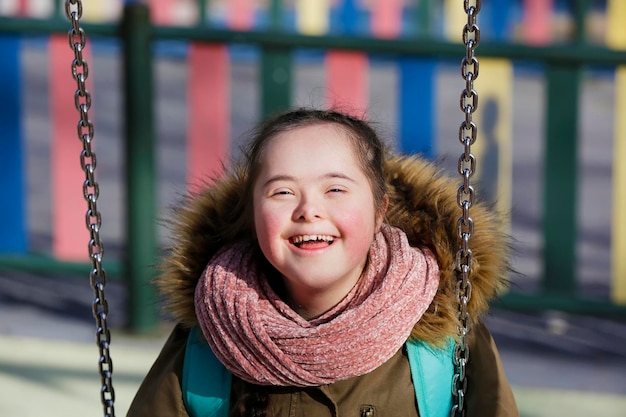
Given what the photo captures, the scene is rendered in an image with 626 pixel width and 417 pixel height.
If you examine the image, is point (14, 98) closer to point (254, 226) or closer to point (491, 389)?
point (254, 226)

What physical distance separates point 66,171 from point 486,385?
274cm

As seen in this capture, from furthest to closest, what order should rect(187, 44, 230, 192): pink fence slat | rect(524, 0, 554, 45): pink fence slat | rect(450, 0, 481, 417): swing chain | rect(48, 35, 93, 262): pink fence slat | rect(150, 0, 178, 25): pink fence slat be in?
rect(524, 0, 554, 45): pink fence slat
rect(150, 0, 178, 25): pink fence slat
rect(48, 35, 93, 262): pink fence slat
rect(187, 44, 230, 192): pink fence slat
rect(450, 0, 481, 417): swing chain

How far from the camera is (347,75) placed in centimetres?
432

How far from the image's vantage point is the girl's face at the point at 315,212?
7.03 feet

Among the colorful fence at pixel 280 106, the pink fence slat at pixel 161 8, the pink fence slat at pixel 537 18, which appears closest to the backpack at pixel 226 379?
the colorful fence at pixel 280 106

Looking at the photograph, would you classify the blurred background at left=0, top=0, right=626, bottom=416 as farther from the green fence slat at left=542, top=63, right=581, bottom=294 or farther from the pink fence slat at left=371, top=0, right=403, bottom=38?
the pink fence slat at left=371, top=0, right=403, bottom=38

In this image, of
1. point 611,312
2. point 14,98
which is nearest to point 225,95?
point 14,98

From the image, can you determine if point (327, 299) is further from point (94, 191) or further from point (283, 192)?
point (94, 191)

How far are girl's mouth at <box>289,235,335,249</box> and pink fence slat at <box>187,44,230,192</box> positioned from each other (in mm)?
2258

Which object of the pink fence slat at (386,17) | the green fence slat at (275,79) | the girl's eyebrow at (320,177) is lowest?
the girl's eyebrow at (320,177)

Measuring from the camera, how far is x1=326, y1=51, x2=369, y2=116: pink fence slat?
430 cm

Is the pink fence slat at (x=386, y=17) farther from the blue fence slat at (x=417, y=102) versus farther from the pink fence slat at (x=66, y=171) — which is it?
the pink fence slat at (x=66, y=171)

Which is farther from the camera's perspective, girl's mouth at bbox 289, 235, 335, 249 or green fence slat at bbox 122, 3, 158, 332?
green fence slat at bbox 122, 3, 158, 332

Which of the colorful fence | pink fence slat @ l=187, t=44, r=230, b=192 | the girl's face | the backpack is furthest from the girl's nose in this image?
pink fence slat @ l=187, t=44, r=230, b=192
